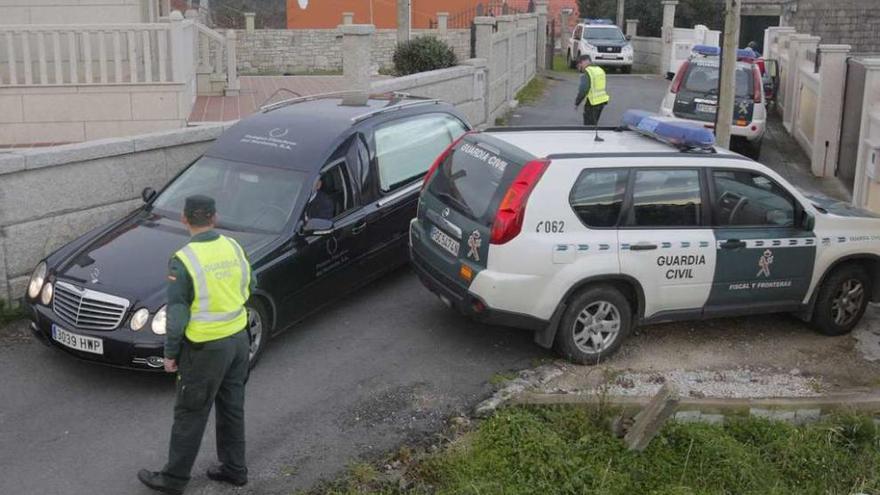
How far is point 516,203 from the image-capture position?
268 inches

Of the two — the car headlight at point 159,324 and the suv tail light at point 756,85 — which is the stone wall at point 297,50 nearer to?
the suv tail light at point 756,85

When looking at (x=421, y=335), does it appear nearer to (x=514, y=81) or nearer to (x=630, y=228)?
(x=630, y=228)

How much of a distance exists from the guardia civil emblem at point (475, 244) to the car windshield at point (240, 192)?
145 cm

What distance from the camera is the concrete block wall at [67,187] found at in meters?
7.79

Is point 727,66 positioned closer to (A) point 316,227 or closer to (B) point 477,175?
(B) point 477,175

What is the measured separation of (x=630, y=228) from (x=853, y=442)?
6.81 ft

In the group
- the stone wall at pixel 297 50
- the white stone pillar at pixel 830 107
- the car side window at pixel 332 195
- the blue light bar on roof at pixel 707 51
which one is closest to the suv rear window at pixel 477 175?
the car side window at pixel 332 195

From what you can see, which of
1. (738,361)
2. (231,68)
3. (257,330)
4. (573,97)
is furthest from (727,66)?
(573,97)

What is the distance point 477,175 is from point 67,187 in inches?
139

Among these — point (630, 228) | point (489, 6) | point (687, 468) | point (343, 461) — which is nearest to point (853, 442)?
point (687, 468)

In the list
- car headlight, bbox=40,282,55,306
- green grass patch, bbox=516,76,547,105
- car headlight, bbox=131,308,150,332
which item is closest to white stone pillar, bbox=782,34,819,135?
green grass patch, bbox=516,76,547,105

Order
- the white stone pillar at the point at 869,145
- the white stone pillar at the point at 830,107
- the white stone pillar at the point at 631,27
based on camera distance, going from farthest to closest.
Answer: the white stone pillar at the point at 631,27 < the white stone pillar at the point at 830,107 < the white stone pillar at the point at 869,145

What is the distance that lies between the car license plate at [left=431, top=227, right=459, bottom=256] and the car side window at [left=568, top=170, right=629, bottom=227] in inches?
36.8

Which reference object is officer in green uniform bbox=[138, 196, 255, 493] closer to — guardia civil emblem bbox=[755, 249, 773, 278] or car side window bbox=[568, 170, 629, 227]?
car side window bbox=[568, 170, 629, 227]
